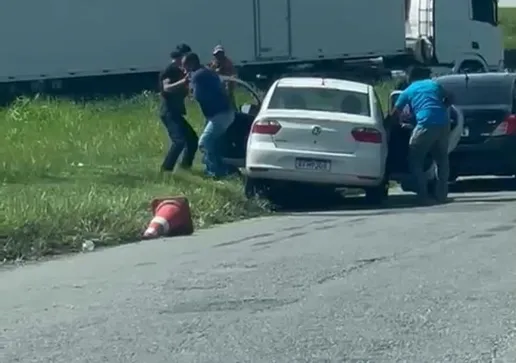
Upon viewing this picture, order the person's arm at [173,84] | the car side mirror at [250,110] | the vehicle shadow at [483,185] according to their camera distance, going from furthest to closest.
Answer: the vehicle shadow at [483,185], the car side mirror at [250,110], the person's arm at [173,84]

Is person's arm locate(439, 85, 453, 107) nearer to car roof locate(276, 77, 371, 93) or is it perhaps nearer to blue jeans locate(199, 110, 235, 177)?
car roof locate(276, 77, 371, 93)

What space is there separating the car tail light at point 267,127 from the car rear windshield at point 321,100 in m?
0.45

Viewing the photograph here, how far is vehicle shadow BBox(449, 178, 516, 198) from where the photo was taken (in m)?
22.2

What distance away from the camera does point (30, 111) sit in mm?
28766

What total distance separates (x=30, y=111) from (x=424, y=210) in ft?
40.4

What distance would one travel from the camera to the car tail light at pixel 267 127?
18312mm

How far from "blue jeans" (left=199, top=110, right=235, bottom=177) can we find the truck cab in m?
19.4

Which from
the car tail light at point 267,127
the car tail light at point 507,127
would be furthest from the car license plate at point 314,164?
the car tail light at point 507,127

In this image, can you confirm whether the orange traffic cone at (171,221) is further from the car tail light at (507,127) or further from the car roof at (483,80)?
the car roof at (483,80)

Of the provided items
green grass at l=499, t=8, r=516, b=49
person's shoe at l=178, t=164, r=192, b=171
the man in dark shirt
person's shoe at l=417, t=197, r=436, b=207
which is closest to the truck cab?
the man in dark shirt

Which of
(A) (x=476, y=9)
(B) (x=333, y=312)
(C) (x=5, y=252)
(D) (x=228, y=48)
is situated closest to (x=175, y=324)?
(B) (x=333, y=312)

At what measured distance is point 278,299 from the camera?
11.1 meters

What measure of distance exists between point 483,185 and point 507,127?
92.1 inches

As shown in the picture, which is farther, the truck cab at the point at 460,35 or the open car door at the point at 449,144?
the truck cab at the point at 460,35
